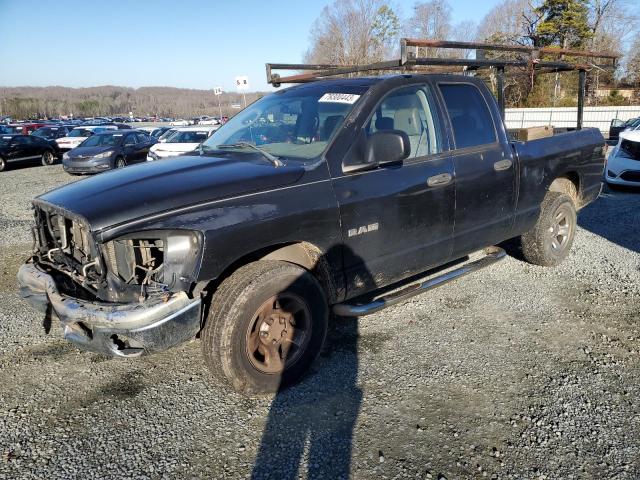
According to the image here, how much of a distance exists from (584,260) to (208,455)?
4.76 meters

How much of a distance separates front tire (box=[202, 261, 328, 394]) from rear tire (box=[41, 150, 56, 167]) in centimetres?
2082

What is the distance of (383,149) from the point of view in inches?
123

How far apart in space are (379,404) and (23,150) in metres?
20.7

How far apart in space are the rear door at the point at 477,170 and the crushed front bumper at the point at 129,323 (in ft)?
7.62

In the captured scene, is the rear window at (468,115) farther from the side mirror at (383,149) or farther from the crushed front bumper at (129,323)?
the crushed front bumper at (129,323)

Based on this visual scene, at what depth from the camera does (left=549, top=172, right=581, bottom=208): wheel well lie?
201 inches

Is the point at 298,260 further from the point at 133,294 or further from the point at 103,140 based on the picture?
the point at 103,140

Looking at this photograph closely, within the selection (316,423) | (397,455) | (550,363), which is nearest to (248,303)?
(316,423)

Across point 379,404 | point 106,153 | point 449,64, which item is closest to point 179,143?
point 106,153

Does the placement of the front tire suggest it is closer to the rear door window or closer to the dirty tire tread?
the dirty tire tread

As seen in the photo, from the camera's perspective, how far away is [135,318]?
8.30 ft

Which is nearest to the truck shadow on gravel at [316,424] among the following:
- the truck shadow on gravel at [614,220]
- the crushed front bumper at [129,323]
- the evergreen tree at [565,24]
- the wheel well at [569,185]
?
the crushed front bumper at [129,323]

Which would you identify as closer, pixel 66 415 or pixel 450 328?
pixel 66 415

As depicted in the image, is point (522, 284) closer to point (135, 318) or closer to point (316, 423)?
point (316, 423)
